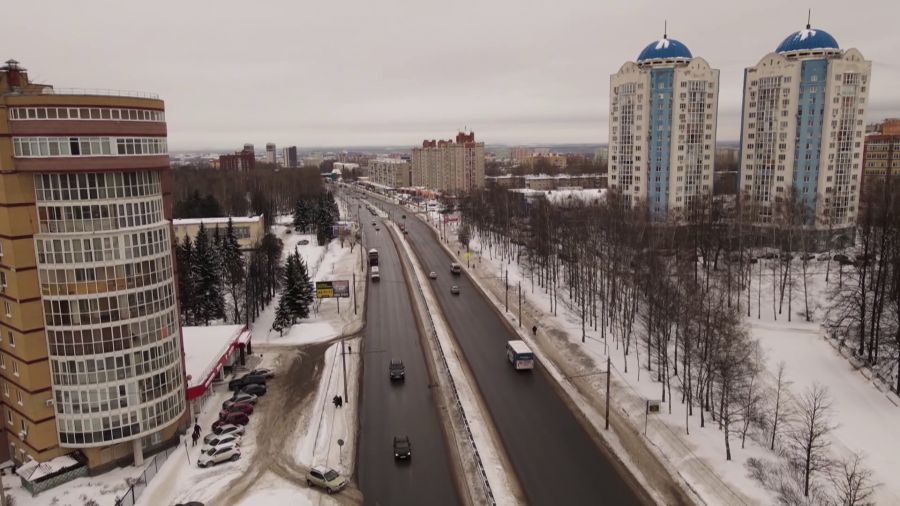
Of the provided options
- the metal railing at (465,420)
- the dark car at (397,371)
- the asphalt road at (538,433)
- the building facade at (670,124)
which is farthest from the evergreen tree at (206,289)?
the building facade at (670,124)

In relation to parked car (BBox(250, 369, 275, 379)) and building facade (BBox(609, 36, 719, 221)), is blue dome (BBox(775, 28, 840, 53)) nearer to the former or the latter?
building facade (BBox(609, 36, 719, 221))

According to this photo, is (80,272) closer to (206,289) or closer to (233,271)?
(206,289)

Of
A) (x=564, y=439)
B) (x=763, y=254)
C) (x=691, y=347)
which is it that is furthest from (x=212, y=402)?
(x=763, y=254)

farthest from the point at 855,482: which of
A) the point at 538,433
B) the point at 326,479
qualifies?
the point at 326,479

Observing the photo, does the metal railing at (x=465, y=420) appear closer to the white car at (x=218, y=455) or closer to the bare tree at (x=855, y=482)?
the white car at (x=218, y=455)

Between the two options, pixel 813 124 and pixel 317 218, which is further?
pixel 317 218

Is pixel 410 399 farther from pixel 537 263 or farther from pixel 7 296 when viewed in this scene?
pixel 537 263
